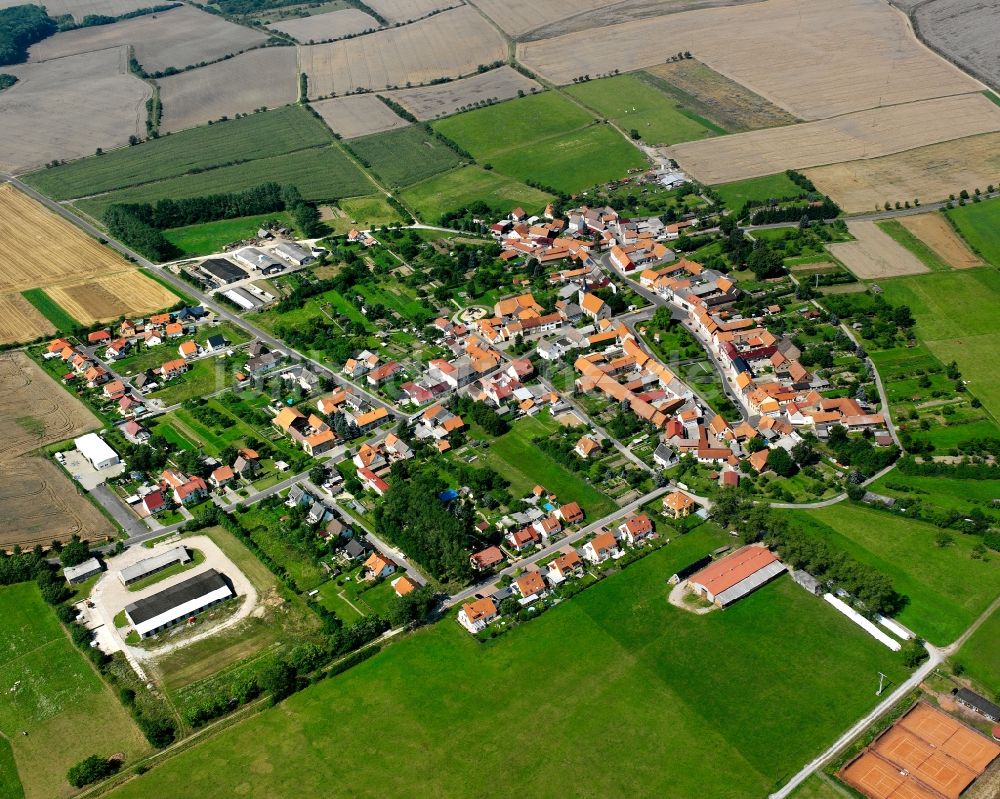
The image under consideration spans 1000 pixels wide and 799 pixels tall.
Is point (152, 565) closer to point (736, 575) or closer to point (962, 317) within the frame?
point (736, 575)

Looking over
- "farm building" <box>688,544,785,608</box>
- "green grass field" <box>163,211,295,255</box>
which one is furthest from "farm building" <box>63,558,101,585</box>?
"green grass field" <box>163,211,295,255</box>

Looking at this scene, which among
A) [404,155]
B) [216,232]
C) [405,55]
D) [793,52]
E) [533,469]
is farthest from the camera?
[405,55]

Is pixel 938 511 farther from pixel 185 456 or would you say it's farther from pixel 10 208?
pixel 10 208

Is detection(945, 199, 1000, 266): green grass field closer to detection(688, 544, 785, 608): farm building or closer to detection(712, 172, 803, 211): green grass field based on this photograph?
detection(712, 172, 803, 211): green grass field

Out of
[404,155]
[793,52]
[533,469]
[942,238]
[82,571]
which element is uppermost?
[793,52]

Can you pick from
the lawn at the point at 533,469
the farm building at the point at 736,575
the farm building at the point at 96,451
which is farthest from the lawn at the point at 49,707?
the farm building at the point at 736,575

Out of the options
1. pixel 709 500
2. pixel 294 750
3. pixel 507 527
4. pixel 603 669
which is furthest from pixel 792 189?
pixel 294 750


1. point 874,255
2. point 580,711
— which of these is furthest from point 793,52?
point 580,711
